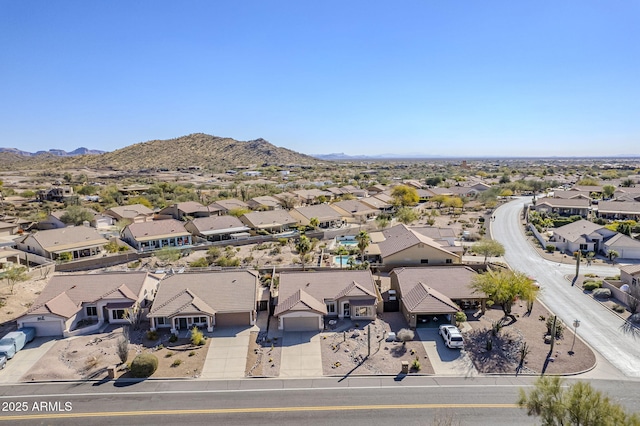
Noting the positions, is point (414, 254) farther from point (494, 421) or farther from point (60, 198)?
point (60, 198)

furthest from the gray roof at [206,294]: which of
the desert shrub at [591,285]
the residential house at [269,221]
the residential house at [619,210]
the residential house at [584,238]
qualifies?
the residential house at [619,210]

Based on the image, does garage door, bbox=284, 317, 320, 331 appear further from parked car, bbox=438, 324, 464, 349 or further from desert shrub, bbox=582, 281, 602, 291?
desert shrub, bbox=582, 281, 602, 291

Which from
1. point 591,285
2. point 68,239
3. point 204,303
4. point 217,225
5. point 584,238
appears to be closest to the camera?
point 204,303

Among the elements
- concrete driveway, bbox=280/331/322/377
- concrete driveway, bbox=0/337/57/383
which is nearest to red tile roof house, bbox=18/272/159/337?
concrete driveway, bbox=0/337/57/383

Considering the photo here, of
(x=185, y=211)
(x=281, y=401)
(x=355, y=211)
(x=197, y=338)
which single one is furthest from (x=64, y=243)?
(x=355, y=211)

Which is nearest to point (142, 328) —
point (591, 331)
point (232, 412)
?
point (232, 412)

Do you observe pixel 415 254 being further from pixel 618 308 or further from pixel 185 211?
pixel 185 211
